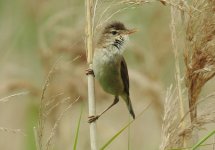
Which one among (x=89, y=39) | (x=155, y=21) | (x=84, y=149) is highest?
(x=155, y=21)

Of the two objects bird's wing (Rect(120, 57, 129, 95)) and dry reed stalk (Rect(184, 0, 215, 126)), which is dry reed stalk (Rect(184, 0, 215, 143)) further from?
bird's wing (Rect(120, 57, 129, 95))

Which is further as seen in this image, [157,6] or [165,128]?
[157,6]

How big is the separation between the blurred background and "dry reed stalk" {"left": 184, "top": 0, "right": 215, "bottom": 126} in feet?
2.87

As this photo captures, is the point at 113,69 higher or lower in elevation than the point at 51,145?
higher

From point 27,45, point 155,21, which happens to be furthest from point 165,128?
point 27,45

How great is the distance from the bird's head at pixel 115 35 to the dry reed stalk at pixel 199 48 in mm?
869

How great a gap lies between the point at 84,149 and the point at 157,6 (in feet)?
5.12

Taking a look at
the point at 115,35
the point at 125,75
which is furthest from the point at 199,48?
the point at 125,75

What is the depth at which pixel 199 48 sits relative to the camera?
9.95 feet

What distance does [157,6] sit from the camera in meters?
5.81

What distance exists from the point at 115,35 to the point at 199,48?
1019 millimetres

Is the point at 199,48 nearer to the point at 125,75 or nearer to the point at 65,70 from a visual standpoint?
the point at 125,75

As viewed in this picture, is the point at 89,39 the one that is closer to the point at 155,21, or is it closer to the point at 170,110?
the point at 170,110

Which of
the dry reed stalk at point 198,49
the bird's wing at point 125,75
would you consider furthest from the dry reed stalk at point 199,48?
the bird's wing at point 125,75
